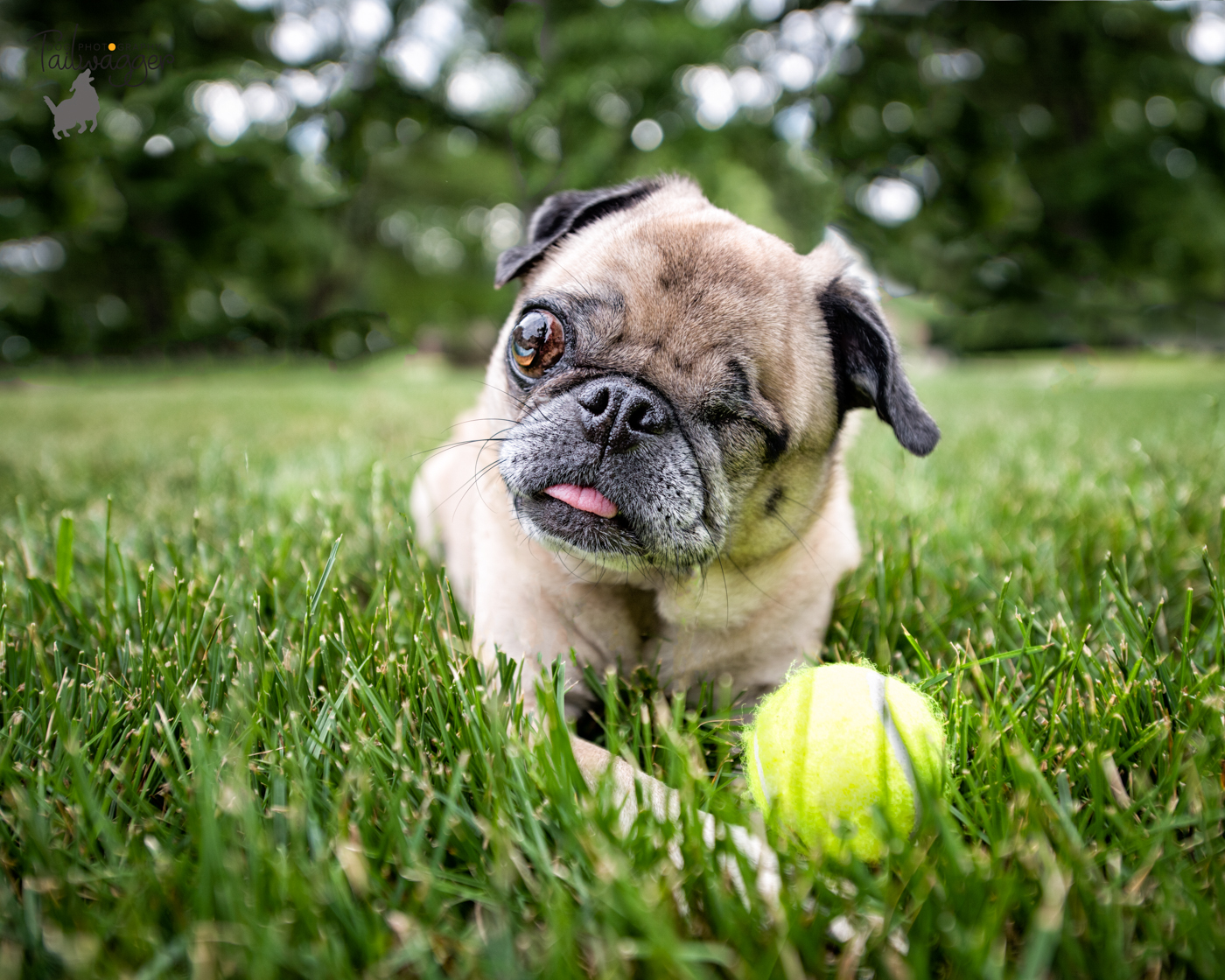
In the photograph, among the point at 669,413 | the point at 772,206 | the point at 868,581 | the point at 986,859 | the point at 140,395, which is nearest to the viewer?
the point at 986,859

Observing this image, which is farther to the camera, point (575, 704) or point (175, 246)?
point (175, 246)

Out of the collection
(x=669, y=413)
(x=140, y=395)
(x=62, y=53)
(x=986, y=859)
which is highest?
(x=62, y=53)

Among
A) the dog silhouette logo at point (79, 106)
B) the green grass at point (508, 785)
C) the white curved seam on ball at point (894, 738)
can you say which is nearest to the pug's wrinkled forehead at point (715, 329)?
the green grass at point (508, 785)

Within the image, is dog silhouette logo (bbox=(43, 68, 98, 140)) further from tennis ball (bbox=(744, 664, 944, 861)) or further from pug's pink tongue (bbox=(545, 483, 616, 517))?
tennis ball (bbox=(744, 664, 944, 861))

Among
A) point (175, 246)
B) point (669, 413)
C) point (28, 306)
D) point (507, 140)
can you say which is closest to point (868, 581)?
point (669, 413)

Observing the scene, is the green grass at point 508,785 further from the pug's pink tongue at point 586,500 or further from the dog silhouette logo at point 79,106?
the dog silhouette logo at point 79,106

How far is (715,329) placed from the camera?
2123mm

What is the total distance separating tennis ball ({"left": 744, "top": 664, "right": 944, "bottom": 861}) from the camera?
4.62ft

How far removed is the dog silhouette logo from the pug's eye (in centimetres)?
496

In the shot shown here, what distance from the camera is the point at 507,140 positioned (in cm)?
979

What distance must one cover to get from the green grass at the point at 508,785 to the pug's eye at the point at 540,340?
0.73 metres

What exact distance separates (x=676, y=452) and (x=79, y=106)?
5.57 m

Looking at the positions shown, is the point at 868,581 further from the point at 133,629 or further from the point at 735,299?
the point at 133,629

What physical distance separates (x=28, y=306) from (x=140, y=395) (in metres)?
2.31
